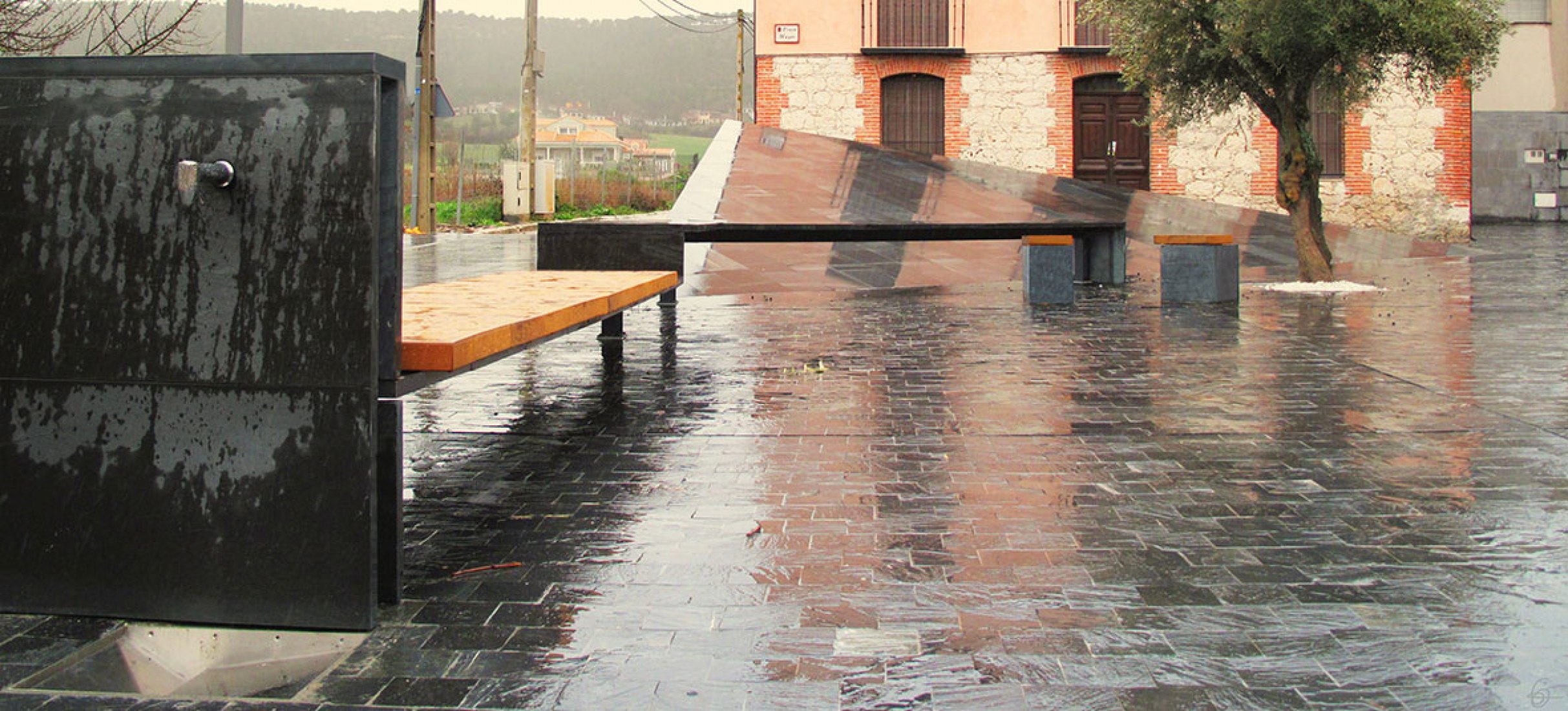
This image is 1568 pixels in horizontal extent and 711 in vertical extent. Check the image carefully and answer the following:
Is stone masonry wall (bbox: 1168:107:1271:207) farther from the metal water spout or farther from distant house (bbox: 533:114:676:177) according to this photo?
distant house (bbox: 533:114:676:177)

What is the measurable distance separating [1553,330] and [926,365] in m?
4.62

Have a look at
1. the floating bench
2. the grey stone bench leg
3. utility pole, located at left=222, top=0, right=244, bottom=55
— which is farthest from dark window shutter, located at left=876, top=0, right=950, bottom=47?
utility pole, located at left=222, top=0, right=244, bottom=55

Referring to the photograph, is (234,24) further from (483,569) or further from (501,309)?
(483,569)

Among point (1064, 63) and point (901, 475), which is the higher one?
point (1064, 63)

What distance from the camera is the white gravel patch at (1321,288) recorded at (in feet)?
43.6

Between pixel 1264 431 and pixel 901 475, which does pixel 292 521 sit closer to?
pixel 901 475

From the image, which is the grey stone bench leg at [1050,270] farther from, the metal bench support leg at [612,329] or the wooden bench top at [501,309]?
the wooden bench top at [501,309]

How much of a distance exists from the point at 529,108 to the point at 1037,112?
11.4 m

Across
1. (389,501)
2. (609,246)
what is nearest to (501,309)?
(389,501)

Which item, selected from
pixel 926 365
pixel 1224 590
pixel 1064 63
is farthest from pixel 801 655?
pixel 1064 63

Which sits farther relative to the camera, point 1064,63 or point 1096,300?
point 1064,63

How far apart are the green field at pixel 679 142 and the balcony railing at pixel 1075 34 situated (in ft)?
168

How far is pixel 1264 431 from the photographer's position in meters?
5.76

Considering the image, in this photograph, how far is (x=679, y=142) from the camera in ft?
291
